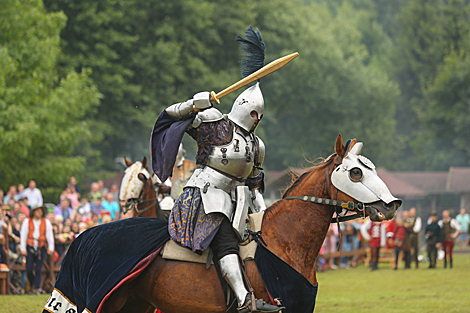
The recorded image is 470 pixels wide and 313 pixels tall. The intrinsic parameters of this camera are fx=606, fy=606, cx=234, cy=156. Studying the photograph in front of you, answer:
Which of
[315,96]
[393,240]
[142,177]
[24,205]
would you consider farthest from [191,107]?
[315,96]

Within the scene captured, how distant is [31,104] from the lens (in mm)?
18859

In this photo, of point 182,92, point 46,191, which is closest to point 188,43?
point 182,92

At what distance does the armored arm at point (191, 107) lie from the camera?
5422mm

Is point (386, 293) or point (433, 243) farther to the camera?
point (433, 243)

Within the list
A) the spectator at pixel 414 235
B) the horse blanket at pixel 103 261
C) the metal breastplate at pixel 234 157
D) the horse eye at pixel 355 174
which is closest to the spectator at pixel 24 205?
the horse blanket at pixel 103 261

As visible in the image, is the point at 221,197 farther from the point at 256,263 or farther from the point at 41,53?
the point at 41,53

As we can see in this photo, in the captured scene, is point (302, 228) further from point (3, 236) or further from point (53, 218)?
point (53, 218)

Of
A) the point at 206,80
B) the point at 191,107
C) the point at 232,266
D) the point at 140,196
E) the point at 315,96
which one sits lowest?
the point at 232,266

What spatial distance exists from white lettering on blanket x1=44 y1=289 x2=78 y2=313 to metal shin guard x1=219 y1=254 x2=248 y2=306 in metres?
1.54

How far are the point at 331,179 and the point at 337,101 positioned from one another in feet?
126

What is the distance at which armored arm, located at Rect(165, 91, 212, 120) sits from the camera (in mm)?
5422

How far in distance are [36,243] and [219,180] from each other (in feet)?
27.7

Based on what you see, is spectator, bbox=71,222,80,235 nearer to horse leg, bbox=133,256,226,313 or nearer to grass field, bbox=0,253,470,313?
grass field, bbox=0,253,470,313

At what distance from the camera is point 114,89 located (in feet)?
91.1
